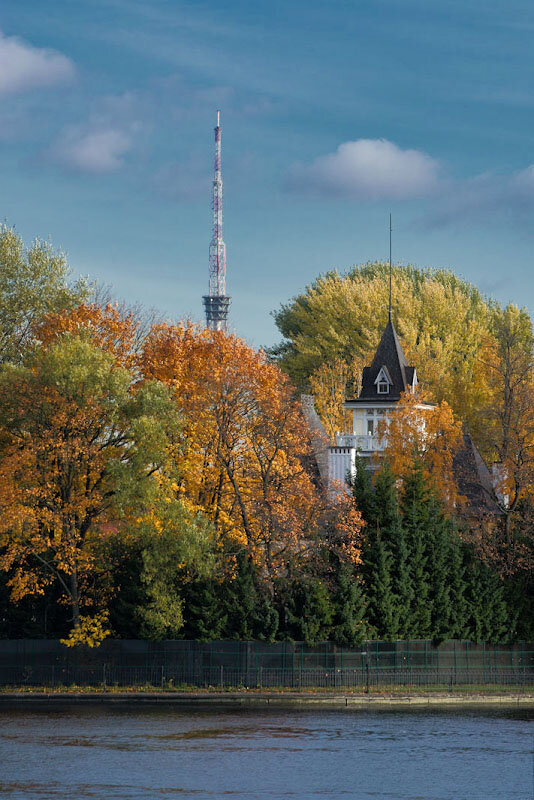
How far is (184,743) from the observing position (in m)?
46.9

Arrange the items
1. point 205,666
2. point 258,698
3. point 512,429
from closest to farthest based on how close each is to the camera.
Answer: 1. point 258,698
2. point 205,666
3. point 512,429

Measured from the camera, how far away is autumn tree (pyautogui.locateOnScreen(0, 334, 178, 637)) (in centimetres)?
6250

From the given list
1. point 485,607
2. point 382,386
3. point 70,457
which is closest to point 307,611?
point 485,607

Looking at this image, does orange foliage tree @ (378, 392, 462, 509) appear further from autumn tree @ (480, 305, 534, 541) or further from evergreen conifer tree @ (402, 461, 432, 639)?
evergreen conifer tree @ (402, 461, 432, 639)

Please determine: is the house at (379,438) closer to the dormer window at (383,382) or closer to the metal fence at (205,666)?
the dormer window at (383,382)

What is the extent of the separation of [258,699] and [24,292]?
3259cm

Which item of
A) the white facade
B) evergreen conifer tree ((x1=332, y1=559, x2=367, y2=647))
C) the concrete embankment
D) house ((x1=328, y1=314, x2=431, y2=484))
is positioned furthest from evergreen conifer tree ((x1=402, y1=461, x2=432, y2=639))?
house ((x1=328, y1=314, x2=431, y2=484))

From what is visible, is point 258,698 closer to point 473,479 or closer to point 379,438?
point 473,479

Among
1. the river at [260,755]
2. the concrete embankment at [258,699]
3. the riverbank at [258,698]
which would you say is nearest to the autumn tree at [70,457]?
the riverbank at [258,698]

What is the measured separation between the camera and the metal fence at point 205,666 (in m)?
64.1

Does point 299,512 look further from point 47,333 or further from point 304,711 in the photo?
point 47,333

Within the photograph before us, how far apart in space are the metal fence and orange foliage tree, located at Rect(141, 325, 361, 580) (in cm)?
466

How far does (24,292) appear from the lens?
80.9 meters

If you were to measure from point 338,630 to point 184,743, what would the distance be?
20.6 meters
